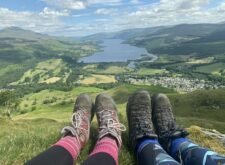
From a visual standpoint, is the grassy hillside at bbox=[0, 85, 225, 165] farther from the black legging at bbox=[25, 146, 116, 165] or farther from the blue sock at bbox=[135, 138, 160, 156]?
the black legging at bbox=[25, 146, 116, 165]

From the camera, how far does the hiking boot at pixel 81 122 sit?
251 inches

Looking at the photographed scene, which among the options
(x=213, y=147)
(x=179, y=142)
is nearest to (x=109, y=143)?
(x=179, y=142)

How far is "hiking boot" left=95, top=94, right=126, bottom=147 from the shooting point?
6434mm

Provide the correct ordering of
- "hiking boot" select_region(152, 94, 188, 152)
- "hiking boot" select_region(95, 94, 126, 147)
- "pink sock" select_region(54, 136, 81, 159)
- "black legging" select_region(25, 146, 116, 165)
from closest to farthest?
"black legging" select_region(25, 146, 116, 165), "pink sock" select_region(54, 136, 81, 159), "hiking boot" select_region(95, 94, 126, 147), "hiking boot" select_region(152, 94, 188, 152)

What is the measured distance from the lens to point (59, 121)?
55750 mm

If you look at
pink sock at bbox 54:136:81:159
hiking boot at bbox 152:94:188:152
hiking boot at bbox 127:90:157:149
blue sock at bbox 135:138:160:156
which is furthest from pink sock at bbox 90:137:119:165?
hiking boot at bbox 152:94:188:152

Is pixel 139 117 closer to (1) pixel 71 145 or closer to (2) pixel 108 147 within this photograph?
(2) pixel 108 147

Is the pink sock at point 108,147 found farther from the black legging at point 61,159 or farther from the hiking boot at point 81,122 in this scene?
the hiking boot at point 81,122

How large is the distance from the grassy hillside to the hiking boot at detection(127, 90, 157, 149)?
1.04ft

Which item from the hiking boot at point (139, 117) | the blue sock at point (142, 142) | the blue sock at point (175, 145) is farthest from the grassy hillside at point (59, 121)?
the blue sock at point (175, 145)

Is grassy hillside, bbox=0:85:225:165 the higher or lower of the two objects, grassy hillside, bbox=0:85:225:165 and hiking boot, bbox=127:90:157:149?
the lower

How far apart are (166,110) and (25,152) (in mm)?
4036

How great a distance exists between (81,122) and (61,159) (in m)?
2.12

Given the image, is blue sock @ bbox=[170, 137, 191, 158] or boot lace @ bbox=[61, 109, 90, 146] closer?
blue sock @ bbox=[170, 137, 191, 158]
